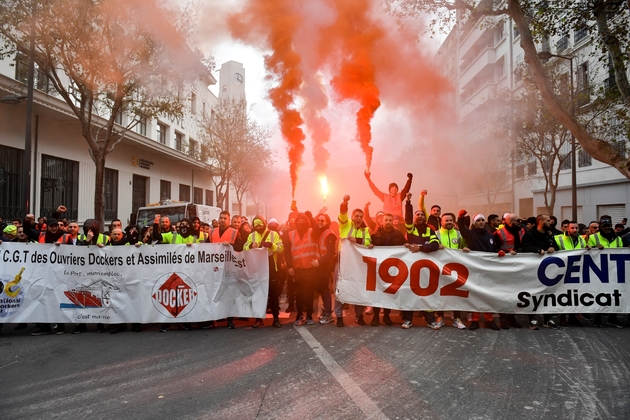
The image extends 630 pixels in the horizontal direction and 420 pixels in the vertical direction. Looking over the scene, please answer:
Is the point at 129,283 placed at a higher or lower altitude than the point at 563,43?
lower

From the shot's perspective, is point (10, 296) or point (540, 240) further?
point (540, 240)

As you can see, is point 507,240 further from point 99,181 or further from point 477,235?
point 99,181

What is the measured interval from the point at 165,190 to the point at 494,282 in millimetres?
23839

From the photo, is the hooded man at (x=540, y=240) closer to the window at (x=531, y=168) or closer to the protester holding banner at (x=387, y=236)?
the protester holding banner at (x=387, y=236)

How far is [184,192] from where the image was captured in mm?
30156

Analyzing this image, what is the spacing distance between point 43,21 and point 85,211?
31.6 feet

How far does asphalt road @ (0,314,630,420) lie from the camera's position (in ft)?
11.7

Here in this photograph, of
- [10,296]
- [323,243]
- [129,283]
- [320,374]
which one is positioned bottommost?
[320,374]

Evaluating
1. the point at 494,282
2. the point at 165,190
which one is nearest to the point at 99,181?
the point at 494,282

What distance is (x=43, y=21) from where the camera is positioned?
1077cm

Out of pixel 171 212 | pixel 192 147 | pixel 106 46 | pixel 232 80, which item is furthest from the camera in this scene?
pixel 232 80

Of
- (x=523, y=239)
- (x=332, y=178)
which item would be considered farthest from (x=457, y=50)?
(x=523, y=239)

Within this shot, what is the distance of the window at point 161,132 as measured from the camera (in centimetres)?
2644

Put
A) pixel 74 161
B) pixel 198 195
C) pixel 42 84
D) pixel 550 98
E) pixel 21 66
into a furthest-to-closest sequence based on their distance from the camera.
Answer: pixel 198 195
pixel 74 161
pixel 42 84
pixel 21 66
pixel 550 98
